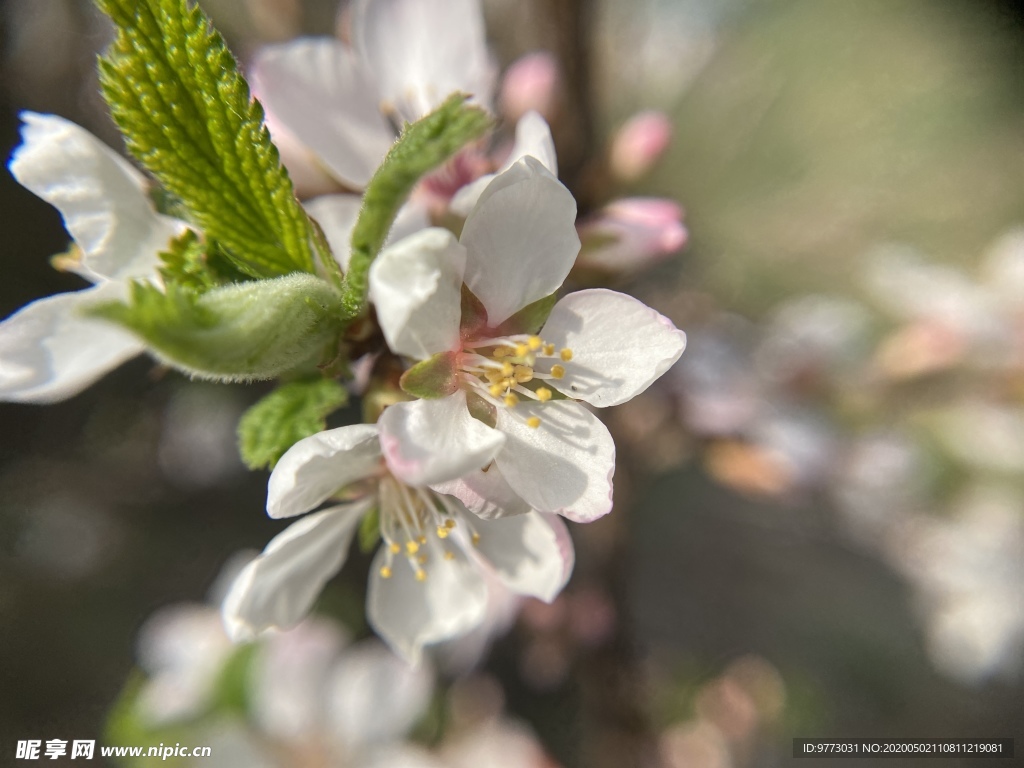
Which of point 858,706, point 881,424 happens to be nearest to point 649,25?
point 881,424

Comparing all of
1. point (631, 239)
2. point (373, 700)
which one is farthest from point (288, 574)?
point (373, 700)

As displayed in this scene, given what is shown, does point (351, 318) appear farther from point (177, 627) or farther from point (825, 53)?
point (825, 53)

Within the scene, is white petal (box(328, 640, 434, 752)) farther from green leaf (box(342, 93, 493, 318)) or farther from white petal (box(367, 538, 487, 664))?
green leaf (box(342, 93, 493, 318))

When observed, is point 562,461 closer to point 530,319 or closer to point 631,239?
point 530,319

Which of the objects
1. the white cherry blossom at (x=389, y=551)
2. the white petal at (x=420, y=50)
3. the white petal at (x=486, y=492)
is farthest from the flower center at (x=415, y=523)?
the white petal at (x=420, y=50)

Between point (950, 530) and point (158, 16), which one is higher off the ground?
point (158, 16)

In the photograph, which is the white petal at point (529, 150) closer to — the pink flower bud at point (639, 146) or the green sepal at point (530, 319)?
the green sepal at point (530, 319)
